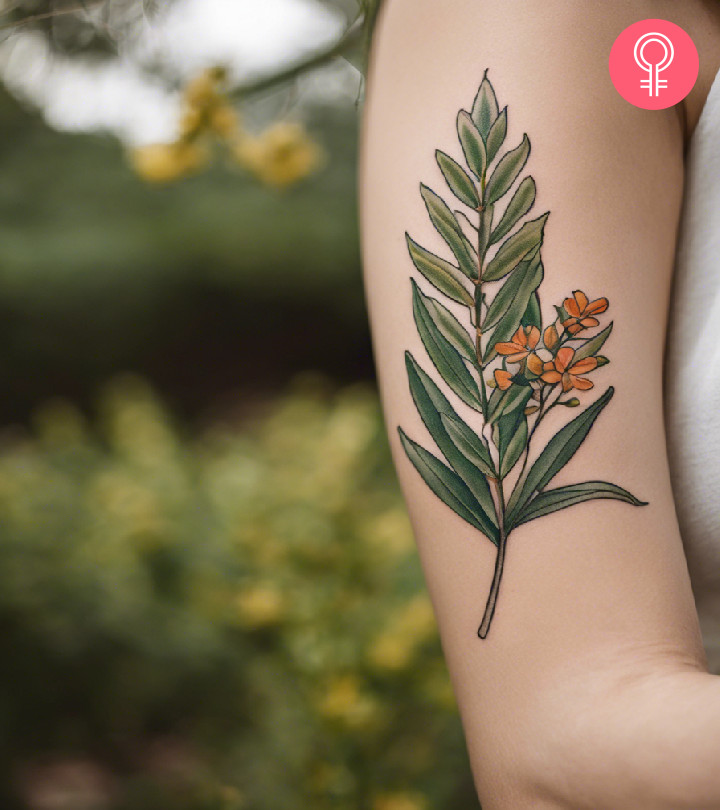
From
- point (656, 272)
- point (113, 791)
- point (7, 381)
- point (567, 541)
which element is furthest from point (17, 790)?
point (7, 381)

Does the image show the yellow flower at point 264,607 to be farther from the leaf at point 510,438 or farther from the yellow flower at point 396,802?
the leaf at point 510,438

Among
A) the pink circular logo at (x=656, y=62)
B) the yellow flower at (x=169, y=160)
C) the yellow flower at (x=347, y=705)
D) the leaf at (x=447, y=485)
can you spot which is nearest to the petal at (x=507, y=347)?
the leaf at (x=447, y=485)

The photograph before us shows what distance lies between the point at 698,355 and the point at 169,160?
3.14 feet

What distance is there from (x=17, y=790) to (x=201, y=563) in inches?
27.7

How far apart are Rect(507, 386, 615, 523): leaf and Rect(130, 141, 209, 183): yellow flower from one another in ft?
3.06

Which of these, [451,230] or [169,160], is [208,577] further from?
[451,230]

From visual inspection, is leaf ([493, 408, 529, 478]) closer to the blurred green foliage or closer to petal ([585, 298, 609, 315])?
petal ([585, 298, 609, 315])

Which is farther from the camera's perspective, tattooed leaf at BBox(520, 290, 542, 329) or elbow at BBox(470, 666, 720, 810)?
tattooed leaf at BBox(520, 290, 542, 329)

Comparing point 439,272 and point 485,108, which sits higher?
point 485,108

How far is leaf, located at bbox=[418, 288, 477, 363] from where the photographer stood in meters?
0.67

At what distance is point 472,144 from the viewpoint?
0.67 m

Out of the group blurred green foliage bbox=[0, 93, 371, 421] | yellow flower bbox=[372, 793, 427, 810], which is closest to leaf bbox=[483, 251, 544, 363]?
yellow flower bbox=[372, 793, 427, 810]

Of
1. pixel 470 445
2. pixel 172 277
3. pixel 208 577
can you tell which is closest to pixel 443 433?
pixel 470 445

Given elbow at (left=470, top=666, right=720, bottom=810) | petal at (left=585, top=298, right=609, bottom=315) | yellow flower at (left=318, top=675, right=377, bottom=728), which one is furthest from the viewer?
yellow flower at (left=318, top=675, right=377, bottom=728)
